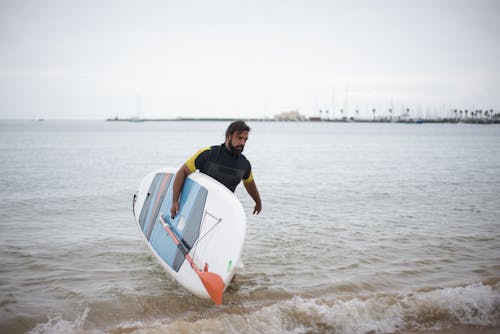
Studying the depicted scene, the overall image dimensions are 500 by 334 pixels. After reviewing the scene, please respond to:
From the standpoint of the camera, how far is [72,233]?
7262 mm

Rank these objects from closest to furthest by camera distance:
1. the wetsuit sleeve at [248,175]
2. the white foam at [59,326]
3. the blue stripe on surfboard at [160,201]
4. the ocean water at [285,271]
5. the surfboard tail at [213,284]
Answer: the surfboard tail at [213,284]
the white foam at [59,326]
the ocean water at [285,271]
the wetsuit sleeve at [248,175]
the blue stripe on surfboard at [160,201]

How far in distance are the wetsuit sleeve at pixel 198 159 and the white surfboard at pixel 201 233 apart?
0.16 meters

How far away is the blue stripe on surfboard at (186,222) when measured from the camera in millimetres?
4309

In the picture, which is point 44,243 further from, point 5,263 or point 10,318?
point 10,318

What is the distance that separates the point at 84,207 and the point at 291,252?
6139 millimetres

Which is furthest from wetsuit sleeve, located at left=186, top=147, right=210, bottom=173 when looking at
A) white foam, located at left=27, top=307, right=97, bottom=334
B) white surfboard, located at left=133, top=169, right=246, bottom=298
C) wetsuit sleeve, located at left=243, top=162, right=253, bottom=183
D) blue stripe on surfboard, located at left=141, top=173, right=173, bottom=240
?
white foam, located at left=27, top=307, right=97, bottom=334

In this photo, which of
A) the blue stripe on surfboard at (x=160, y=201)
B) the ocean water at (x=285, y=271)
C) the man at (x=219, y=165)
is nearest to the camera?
the ocean water at (x=285, y=271)

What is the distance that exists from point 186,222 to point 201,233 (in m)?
0.36

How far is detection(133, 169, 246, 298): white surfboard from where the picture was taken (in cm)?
380

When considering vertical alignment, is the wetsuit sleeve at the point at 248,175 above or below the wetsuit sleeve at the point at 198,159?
below

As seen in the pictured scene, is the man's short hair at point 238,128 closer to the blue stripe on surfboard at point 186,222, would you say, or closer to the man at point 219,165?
the man at point 219,165

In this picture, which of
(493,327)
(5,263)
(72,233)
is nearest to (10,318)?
(5,263)

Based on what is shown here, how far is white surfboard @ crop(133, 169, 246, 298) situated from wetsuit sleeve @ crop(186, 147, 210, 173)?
162mm

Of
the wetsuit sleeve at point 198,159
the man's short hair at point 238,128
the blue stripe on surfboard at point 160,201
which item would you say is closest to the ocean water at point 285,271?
the blue stripe on surfboard at point 160,201
